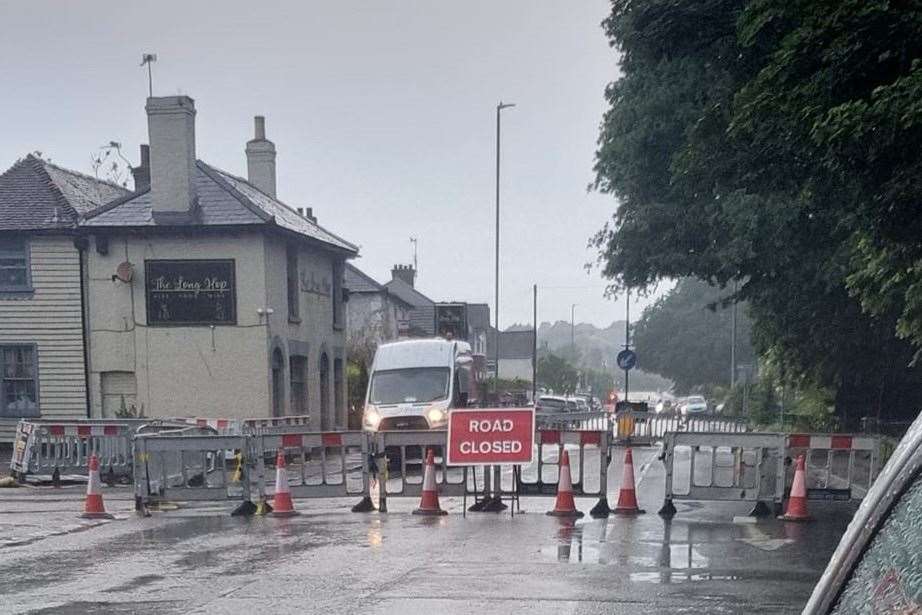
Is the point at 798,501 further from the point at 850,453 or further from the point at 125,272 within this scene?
the point at 125,272

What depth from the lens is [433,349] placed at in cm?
2502

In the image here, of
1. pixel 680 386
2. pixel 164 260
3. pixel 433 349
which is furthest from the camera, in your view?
pixel 680 386

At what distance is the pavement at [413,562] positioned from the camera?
8641 mm

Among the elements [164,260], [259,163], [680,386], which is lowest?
[680,386]

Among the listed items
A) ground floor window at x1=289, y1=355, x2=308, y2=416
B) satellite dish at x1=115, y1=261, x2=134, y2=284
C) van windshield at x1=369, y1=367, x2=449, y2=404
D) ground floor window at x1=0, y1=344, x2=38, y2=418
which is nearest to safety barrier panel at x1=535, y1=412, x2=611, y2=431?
van windshield at x1=369, y1=367, x2=449, y2=404

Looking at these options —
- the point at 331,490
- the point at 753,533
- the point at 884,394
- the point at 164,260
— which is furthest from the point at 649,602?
the point at 164,260

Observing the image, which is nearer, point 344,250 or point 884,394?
point 884,394

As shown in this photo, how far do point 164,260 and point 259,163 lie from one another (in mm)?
9527

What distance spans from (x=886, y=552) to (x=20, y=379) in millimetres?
29812

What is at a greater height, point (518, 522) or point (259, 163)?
point (259, 163)

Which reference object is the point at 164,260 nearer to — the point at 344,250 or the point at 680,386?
the point at 344,250

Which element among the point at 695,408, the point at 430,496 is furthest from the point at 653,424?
the point at 430,496

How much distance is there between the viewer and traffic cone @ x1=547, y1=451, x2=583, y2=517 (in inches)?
546

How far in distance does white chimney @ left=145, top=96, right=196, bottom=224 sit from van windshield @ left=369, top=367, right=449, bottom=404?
7654mm
